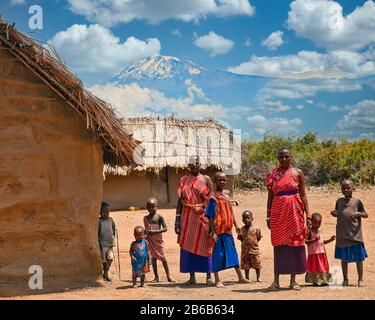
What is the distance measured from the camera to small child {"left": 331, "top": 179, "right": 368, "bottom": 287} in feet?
23.4

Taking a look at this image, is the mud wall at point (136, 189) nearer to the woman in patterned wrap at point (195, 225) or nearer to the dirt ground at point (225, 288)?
the dirt ground at point (225, 288)

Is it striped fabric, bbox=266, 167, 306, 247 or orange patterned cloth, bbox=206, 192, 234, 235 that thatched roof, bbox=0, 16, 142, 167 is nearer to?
orange patterned cloth, bbox=206, 192, 234, 235

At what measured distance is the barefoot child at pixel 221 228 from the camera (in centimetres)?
724

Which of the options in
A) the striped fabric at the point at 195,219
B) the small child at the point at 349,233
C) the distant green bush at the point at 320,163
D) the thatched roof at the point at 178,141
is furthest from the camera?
the distant green bush at the point at 320,163

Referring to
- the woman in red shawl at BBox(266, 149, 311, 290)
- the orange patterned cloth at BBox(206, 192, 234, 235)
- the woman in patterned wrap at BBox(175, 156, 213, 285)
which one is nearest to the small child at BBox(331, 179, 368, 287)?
the woman in red shawl at BBox(266, 149, 311, 290)

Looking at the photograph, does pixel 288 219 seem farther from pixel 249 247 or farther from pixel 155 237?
pixel 155 237

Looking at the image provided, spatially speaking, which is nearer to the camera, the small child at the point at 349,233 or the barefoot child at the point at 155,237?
the small child at the point at 349,233

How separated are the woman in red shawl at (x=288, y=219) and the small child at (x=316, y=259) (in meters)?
0.60

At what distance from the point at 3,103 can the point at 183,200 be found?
2509 millimetres

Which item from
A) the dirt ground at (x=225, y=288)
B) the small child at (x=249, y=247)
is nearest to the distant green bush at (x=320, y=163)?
the dirt ground at (x=225, y=288)

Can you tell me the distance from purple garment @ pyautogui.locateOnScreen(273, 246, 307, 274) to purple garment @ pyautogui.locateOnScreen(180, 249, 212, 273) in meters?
1.03

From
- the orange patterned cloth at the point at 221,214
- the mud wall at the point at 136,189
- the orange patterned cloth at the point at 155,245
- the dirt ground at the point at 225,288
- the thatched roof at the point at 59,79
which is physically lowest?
the dirt ground at the point at 225,288

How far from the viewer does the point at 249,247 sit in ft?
25.8
